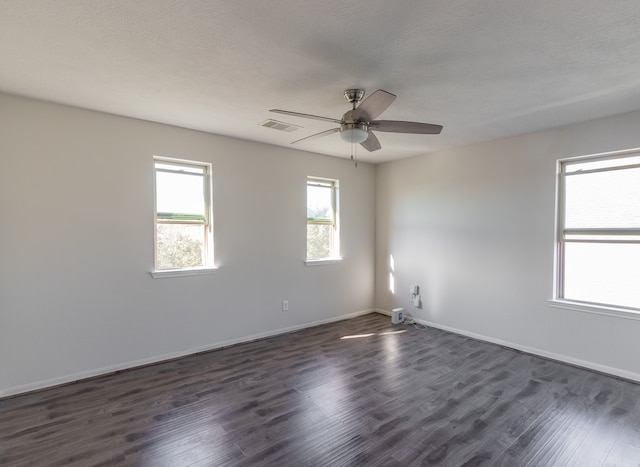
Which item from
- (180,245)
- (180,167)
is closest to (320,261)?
(180,245)

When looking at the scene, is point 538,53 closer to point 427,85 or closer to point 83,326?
point 427,85

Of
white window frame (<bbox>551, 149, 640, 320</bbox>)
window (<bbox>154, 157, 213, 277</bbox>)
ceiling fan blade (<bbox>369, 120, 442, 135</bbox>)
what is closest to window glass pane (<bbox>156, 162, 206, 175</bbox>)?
window (<bbox>154, 157, 213, 277</bbox>)

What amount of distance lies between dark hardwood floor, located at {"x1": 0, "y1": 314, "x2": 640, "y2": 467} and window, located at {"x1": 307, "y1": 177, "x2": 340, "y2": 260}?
176 cm

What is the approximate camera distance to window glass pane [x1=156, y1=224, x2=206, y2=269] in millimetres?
3576

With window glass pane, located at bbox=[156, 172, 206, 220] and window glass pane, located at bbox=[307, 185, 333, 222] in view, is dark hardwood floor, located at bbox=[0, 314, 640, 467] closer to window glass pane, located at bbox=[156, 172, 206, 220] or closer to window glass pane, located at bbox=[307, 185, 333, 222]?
window glass pane, located at bbox=[156, 172, 206, 220]

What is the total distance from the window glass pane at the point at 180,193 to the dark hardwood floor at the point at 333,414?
5.58ft

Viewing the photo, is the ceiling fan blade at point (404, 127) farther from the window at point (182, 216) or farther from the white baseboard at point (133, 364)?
the white baseboard at point (133, 364)

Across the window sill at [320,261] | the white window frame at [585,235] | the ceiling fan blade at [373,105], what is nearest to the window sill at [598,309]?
the white window frame at [585,235]

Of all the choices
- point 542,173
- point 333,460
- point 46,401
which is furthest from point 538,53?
point 46,401

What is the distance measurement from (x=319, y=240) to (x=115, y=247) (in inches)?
107

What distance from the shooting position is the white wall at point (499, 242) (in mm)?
3271

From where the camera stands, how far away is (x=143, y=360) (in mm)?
3381

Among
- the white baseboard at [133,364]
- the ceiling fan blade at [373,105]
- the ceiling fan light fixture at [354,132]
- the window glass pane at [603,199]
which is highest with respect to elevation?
the ceiling fan blade at [373,105]

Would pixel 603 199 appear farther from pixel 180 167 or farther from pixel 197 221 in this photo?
pixel 180 167
